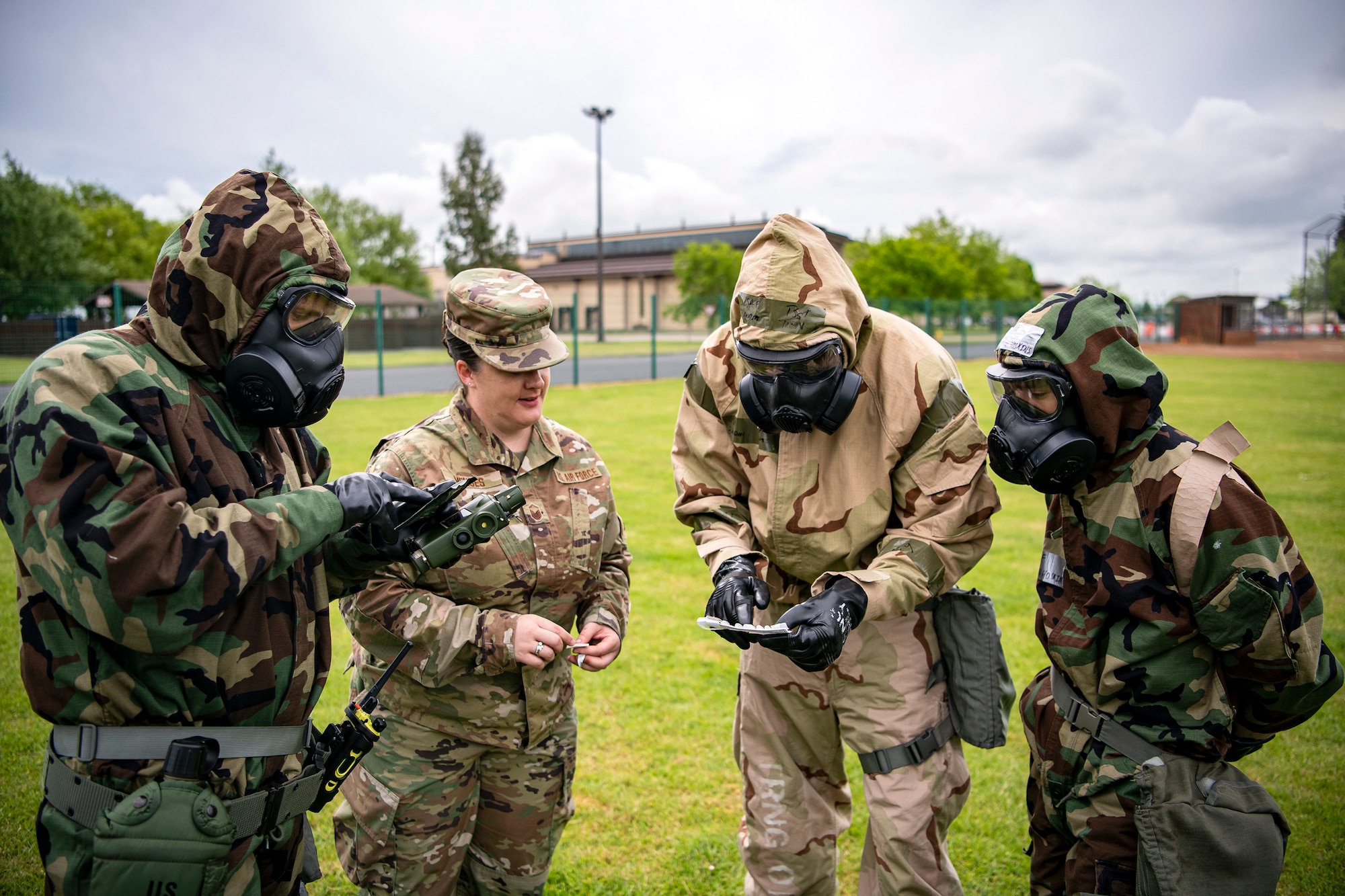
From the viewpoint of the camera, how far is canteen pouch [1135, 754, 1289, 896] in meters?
2.29

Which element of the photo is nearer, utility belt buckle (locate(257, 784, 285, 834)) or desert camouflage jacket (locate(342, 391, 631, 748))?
utility belt buckle (locate(257, 784, 285, 834))

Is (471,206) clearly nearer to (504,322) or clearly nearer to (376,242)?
(376,242)

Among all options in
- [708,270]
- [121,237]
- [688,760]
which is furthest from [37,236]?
[688,760]

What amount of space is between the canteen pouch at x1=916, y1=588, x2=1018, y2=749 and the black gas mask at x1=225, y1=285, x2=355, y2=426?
83.4 inches

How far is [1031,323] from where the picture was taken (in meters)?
2.56

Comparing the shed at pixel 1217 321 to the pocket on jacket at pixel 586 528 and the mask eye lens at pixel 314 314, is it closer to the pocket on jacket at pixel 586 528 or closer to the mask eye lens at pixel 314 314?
the pocket on jacket at pixel 586 528

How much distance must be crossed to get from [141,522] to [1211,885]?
9.41 feet

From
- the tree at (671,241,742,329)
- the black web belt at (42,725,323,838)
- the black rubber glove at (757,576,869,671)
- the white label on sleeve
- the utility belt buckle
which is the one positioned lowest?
the utility belt buckle

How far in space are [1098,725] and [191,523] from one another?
2.51m

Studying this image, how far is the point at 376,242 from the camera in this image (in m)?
69.3

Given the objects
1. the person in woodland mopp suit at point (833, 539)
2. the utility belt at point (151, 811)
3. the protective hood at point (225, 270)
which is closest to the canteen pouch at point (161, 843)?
the utility belt at point (151, 811)

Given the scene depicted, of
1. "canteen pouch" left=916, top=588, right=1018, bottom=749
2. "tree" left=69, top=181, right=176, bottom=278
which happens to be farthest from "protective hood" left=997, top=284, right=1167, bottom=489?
"tree" left=69, top=181, right=176, bottom=278

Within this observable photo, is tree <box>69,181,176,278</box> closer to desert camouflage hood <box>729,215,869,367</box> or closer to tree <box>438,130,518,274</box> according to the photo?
tree <box>438,130,518,274</box>

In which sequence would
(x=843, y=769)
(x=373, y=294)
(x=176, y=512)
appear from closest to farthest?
(x=176, y=512) < (x=843, y=769) < (x=373, y=294)
